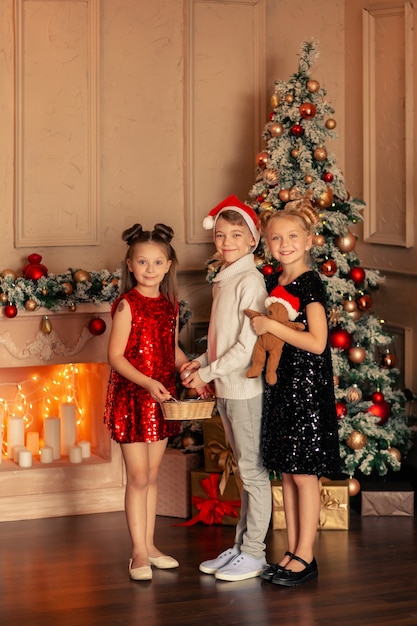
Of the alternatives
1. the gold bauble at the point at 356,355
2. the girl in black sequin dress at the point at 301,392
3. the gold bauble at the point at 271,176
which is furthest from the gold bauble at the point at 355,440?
the gold bauble at the point at 271,176

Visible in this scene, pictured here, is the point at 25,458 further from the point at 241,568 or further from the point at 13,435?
the point at 241,568

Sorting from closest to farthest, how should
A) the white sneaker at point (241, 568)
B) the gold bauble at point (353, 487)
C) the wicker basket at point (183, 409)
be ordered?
the wicker basket at point (183, 409) < the white sneaker at point (241, 568) < the gold bauble at point (353, 487)

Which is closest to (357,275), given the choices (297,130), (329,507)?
(297,130)

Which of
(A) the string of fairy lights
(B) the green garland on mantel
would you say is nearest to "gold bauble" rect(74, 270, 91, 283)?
(B) the green garland on mantel

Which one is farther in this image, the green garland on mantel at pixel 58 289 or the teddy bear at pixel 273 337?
the green garland on mantel at pixel 58 289

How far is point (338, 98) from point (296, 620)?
3.30 meters

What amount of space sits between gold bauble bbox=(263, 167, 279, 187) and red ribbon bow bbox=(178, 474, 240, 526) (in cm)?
143

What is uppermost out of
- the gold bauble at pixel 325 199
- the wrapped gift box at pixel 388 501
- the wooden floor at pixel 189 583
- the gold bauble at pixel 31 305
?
the gold bauble at pixel 325 199

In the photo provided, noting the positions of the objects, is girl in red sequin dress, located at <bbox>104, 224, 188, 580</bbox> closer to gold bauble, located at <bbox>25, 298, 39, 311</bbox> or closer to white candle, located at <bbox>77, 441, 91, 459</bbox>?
gold bauble, located at <bbox>25, 298, 39, 311</bbox>

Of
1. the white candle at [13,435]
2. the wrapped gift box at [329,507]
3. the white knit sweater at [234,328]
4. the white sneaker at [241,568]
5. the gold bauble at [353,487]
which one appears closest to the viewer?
the white knit sweater at [234,328]

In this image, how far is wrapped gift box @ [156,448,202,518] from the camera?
505 centimetres

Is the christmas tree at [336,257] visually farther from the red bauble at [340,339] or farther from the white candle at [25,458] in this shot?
the white candle at [25,458]

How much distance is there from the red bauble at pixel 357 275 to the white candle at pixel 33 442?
177 centimetres

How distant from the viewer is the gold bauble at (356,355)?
510cm
